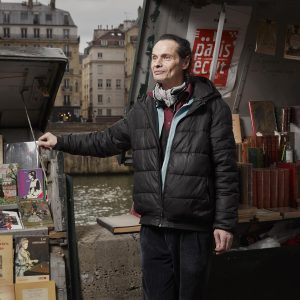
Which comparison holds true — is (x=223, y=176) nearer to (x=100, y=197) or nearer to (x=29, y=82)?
(x=29, y=82)

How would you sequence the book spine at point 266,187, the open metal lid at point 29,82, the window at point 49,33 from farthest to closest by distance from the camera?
the window at point 49,33 → the book spine at point 266,187 → the open metal lid at point 29,82

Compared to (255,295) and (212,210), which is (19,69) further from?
(255,295)

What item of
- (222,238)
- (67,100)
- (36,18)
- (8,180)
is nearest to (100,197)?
(8,180)

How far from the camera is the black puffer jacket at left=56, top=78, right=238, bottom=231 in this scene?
2865mm

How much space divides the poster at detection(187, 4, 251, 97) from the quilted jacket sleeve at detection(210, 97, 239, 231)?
1.60 metres

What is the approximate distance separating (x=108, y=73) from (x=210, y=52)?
289 ft

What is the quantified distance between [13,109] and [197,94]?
186cm

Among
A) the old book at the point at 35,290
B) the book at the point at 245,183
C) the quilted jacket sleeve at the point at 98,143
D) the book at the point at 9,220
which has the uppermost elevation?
the quilted jacket sleeve at the point at 98,143

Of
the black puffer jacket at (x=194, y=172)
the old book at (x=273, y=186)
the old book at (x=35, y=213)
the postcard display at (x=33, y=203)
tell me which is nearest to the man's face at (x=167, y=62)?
the black puffer jacket at (x=194, y=172)

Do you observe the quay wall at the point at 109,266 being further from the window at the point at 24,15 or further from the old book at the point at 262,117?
the window at the point at 24,15

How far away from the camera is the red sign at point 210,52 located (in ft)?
14.6

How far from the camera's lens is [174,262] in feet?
9.86

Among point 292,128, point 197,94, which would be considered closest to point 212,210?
point 197,94

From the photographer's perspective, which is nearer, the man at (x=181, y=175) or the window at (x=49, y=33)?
the man at (x=181, y=175)
